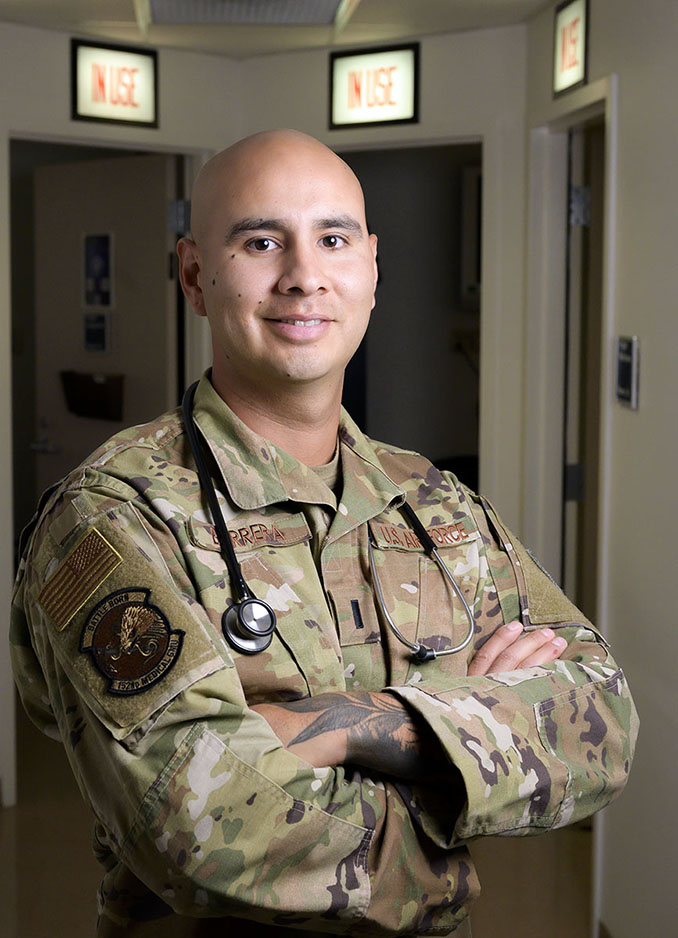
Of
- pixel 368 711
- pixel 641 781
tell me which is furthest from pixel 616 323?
pixel 368 711

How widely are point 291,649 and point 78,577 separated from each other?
0.25 m

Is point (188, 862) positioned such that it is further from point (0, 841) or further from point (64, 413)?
point (64, 413)

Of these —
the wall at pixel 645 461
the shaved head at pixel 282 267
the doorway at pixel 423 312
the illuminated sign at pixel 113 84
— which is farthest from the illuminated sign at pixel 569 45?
the shaved head at pixel 282 267

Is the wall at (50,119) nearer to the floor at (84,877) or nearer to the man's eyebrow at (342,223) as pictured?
the floor at (84,877)

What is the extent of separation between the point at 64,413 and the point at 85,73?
71.0 inches

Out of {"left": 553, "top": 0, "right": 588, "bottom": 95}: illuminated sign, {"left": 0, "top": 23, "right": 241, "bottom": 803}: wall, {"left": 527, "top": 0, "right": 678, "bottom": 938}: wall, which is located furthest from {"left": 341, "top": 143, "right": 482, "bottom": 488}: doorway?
{"left": 527, "top": 0, "right": 678, "bottom": 938}: wall

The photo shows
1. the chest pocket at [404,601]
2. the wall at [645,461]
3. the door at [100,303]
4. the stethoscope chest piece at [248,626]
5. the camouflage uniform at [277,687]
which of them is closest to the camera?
the camouflage uniform at [277,687]

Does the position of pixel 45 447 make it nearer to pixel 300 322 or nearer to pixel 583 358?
pixel 583 358

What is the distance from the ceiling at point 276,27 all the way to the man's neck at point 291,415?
199 cm

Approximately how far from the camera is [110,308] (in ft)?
14.8

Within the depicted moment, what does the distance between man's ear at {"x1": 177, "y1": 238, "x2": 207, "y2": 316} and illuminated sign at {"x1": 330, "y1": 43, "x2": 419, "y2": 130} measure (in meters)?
2.25

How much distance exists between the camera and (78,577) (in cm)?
112

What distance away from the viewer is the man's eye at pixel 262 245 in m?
1.26

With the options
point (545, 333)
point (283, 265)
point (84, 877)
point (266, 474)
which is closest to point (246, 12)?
point (545, 333)
